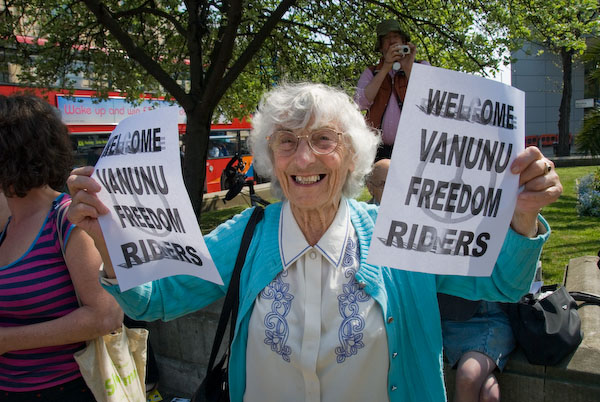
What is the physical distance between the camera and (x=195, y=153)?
671 centimetres

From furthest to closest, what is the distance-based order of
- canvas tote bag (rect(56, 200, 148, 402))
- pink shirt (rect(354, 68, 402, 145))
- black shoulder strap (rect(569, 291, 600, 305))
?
1. pink shirt (rect(354, 68, 402, 145))
2. black shoulder strap (rect(569, 291, 600, 305))
3. canvas tote bag (rect(56, 200, 148, 402))

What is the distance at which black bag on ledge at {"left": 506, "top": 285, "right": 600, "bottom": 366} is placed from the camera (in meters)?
2.48

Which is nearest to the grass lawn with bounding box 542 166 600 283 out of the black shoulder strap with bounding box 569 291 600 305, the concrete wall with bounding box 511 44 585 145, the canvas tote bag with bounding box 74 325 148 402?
the black shoulder strap with bounding box 569 291 600 305

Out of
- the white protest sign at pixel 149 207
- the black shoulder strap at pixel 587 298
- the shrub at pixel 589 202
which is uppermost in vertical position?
the white protest sign at pixel 149 207

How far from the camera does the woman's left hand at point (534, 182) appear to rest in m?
1.50

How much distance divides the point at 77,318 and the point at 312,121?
1156mm

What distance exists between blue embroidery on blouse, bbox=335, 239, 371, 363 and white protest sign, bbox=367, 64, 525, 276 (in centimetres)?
32

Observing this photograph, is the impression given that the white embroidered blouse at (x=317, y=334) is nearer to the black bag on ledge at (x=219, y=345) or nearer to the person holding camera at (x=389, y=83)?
the black bag on ledge at (x=219, y=345)

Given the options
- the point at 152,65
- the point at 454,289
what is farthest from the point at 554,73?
the point at 454,289

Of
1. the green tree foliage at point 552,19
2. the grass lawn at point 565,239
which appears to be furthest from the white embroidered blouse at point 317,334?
the green tree foliage at point 552,19

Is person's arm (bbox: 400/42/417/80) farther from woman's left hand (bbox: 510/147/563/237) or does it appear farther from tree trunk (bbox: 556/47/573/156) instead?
tree trunk (bbox: 556/47/573/156)

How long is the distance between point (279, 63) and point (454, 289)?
279 inches

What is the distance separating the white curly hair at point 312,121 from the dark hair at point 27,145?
83 cm

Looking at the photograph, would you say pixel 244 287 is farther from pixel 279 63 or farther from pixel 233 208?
pixel 233 208
